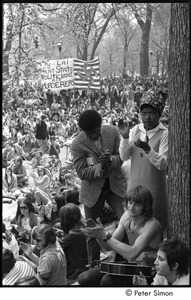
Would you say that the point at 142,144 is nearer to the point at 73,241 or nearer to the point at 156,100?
the point at 156,100

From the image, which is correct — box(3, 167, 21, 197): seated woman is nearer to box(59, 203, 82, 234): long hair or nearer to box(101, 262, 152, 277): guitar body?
box(59, 203, 82, 234): long hair

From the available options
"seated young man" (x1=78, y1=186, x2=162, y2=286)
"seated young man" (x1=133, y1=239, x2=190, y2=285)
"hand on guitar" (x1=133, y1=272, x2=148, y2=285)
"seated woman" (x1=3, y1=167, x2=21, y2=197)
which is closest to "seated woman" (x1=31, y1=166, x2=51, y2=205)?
"seated woman" (x1=3, y1=167, x2=21, y2=197)

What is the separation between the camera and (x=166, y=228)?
404cm

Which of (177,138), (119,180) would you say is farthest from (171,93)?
(119,180)

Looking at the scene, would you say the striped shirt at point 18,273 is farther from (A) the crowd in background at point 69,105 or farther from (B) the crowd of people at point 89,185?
(A) the crowd in background at point 69,105

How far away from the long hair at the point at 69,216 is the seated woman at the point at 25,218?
1.37 feet

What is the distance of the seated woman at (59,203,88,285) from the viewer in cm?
405

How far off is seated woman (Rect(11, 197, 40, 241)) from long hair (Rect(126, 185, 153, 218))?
1.10 m

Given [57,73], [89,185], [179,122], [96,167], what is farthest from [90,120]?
[179,122]

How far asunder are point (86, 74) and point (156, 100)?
796 millimetres

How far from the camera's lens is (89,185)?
4.19 meters

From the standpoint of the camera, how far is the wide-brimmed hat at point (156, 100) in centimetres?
392

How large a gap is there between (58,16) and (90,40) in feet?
1.08

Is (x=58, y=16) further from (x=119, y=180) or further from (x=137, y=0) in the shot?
(x=119, y=180)
